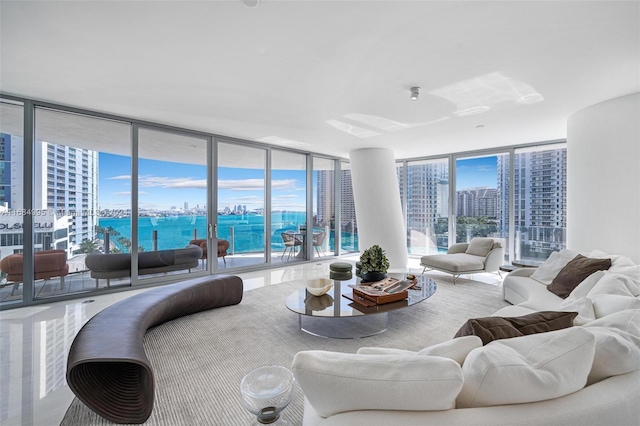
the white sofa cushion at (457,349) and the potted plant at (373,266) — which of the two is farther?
the potted plant at (373,266)

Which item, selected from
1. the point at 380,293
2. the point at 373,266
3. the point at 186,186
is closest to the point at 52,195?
the point at 186,186

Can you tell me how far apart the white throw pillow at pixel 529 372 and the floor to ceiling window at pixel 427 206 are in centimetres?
691

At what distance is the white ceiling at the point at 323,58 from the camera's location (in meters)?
2.11

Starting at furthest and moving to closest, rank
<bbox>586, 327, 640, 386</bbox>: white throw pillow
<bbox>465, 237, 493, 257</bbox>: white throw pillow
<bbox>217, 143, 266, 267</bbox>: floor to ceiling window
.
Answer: <bbox>217, 143, 266, 267</bbox>: floor to ceiling window, <bbox>465, 237, 493, 257</bbox>: white throw pillow, <bbox>586, 327, 640, 386</bbox>: white throw pillow

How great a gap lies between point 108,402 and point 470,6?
354 centimetres

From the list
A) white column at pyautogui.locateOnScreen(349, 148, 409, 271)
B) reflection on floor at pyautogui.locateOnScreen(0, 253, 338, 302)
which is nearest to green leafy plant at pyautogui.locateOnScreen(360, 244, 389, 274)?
white column at pyautogui.locateOnScreen(349, 148, 409, 271)

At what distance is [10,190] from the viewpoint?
3717mm

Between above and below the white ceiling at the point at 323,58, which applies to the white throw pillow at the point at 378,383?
below

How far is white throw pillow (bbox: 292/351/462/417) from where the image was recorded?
0.92 m

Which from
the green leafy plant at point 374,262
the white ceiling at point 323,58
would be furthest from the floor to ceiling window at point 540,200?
the green leafy plant at point 374,262

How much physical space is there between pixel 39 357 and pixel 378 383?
319 cm

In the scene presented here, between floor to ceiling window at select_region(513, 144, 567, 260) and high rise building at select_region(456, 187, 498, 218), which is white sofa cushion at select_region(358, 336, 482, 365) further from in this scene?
high rise building at select_region(456, 187, 498, 218)

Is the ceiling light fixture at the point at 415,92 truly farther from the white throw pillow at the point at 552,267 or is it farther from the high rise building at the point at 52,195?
the high rise building at the point at 52,195

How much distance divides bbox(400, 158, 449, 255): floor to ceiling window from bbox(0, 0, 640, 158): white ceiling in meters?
3.16
